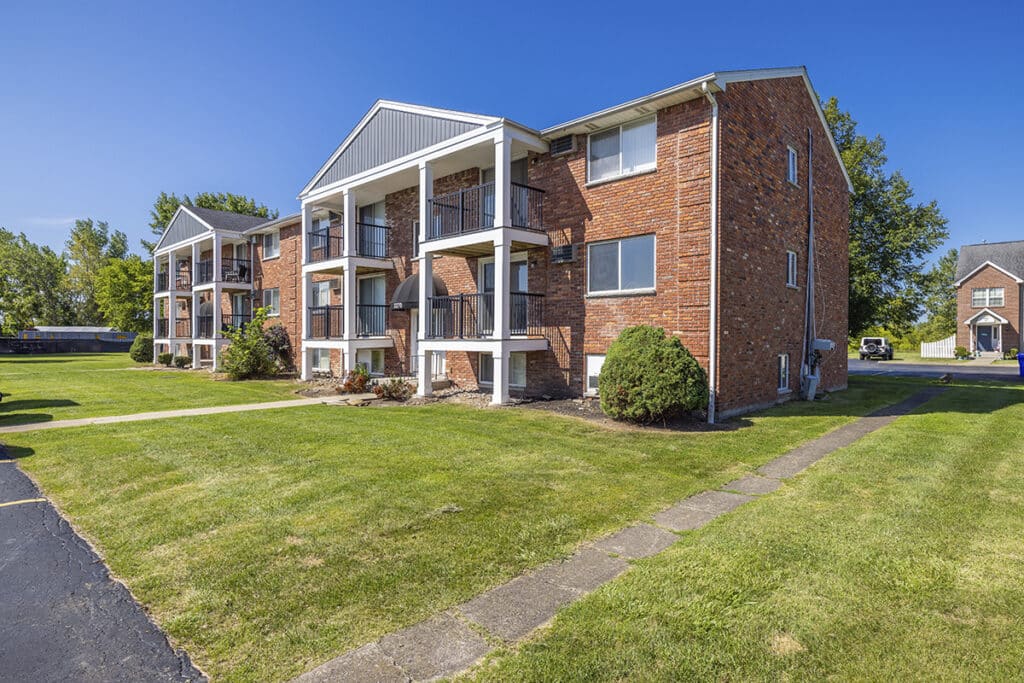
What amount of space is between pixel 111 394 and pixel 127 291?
34.5 meters

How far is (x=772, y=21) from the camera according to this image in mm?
13656

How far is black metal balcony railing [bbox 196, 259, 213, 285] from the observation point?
30.4m

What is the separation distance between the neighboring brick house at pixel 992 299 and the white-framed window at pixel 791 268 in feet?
139

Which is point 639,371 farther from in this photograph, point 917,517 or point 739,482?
point 917,517

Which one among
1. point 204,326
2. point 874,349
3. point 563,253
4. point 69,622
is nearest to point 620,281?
point 563,253

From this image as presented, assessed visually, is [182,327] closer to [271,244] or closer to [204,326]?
[204,326]

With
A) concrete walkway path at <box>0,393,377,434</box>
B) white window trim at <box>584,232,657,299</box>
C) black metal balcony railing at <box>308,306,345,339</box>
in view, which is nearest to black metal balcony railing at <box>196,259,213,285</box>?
black metal balcony railing at <box>308,306,345,339</box>

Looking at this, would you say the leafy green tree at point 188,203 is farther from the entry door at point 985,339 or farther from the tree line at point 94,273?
the entry door at point 985,339

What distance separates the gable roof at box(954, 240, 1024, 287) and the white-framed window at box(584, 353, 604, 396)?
160 ft

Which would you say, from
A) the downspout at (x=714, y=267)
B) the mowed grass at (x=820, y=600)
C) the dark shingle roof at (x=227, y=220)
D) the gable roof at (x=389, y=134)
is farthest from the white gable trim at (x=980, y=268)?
the dark shingle roof at (x=227, y=220)

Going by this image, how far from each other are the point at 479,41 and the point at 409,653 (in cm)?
1734

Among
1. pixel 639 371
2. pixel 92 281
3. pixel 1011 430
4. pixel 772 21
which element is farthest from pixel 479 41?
pixel 92 281

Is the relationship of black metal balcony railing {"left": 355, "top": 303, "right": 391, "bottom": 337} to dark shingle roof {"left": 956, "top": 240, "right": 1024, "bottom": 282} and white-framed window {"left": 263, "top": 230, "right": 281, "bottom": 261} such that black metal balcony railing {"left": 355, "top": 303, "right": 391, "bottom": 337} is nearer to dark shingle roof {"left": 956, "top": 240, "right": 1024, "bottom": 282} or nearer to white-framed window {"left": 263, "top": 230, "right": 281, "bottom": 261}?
white-framed window {"left": 263, "top": 230, "right": 281, "bottom": 261}

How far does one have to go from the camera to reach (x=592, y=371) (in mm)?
13844
